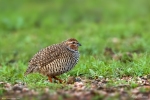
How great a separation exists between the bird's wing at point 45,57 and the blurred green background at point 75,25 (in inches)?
112

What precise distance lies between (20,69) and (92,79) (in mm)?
2648

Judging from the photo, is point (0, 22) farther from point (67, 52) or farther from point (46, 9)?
point (67, 52)

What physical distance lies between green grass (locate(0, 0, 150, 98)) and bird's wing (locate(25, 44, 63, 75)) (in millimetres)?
235

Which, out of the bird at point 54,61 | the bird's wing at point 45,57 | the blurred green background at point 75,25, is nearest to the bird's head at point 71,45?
the bird at point 54,61

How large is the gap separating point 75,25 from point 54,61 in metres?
9.32

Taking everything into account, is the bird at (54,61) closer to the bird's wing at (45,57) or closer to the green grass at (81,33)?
the bird's wing at (45,57)

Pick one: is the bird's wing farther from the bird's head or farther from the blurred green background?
the blurred green background

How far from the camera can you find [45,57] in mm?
10445

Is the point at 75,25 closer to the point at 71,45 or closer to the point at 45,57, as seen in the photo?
the point at 71,45

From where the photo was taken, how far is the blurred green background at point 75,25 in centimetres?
1520

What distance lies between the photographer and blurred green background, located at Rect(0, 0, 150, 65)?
599 inches

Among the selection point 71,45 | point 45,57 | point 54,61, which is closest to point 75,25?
point 71,45

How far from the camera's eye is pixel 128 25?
1833 cm

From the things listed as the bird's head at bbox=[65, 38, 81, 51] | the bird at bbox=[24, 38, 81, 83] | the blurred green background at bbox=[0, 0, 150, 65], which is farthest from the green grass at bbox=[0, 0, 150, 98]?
the bird's head at bbox=[65, 38, 81, 51]
